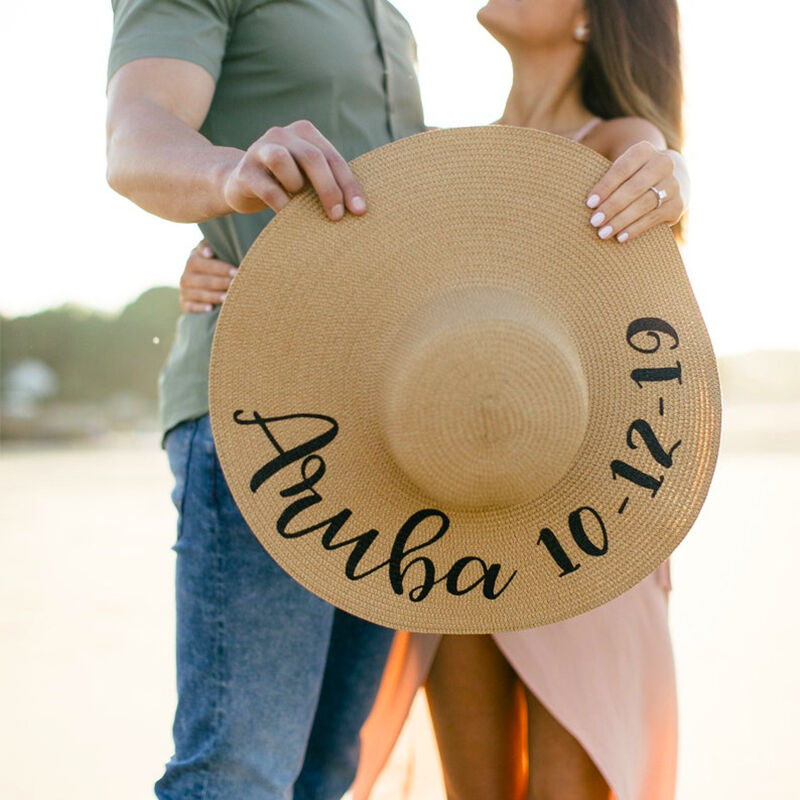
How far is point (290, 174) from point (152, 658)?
4.07 m

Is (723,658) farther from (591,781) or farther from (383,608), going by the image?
(383,608)

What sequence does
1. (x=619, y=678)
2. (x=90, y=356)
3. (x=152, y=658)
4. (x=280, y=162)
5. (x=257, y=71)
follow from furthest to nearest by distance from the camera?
(x=90, y=356) < (x=152, y=658) < (x=619, y=678) < (x=257, y=71) < (x=280, y=162)

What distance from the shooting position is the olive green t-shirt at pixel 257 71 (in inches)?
61.8

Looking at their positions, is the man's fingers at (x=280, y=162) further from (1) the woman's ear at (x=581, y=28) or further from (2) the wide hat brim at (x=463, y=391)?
(1) the woman's ear at (x=581, y=28)

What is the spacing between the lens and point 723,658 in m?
4.66

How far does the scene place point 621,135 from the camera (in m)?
1.89

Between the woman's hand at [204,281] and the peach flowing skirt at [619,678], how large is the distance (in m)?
0.83

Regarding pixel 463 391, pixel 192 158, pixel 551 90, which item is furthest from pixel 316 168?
pixel 551 90

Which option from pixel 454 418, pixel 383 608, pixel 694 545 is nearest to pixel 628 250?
pixel 454 418

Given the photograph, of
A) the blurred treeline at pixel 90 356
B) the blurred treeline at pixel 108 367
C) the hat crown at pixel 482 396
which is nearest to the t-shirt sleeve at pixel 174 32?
the hat crown at pixel 482 396

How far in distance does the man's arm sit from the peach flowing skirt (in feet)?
3.14

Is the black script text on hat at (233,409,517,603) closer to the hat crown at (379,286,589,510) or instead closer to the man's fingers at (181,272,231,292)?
the hat crown at (379,286,589,510)

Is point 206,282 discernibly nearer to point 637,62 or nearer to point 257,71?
point 257,71

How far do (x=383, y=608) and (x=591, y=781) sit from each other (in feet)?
2.30
